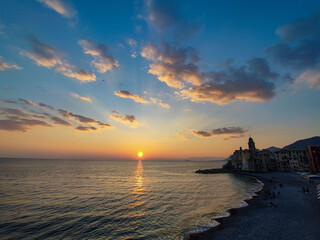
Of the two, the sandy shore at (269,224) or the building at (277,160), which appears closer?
the sandy shore at (269,224)

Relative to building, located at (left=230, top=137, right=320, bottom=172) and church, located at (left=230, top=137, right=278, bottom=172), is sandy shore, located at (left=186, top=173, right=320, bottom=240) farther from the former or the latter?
building, located at (left=230, top=137, right=320, bottom=172)

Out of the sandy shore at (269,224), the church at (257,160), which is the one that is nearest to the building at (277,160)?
the church at (257,160)

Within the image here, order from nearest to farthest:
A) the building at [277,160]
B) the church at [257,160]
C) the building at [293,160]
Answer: the building at [293,160]
the building at [277,160]
the church at [257,160]

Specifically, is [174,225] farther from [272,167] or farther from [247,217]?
[272,167]

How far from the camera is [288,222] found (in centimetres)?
2569

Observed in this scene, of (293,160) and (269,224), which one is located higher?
(293,160)

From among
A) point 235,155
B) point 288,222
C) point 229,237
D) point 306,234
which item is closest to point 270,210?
point 288,222

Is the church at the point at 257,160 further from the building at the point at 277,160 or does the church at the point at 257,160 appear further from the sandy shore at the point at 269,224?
the sandy shore at the point at 269,224

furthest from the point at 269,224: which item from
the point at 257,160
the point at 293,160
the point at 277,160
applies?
the point at 277,160

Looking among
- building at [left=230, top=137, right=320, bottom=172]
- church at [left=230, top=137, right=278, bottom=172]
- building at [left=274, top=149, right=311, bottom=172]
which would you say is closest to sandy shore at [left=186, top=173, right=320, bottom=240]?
church at [left=230, top=137, right=278, bottom=172]

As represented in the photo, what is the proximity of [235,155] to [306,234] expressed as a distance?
14797cm

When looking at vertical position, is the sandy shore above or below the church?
below

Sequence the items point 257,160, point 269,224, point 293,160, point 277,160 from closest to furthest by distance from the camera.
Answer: point 269,224 → point 293,160 → point 277,160 → point 257,160

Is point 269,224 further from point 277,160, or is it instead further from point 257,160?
point 277,160
